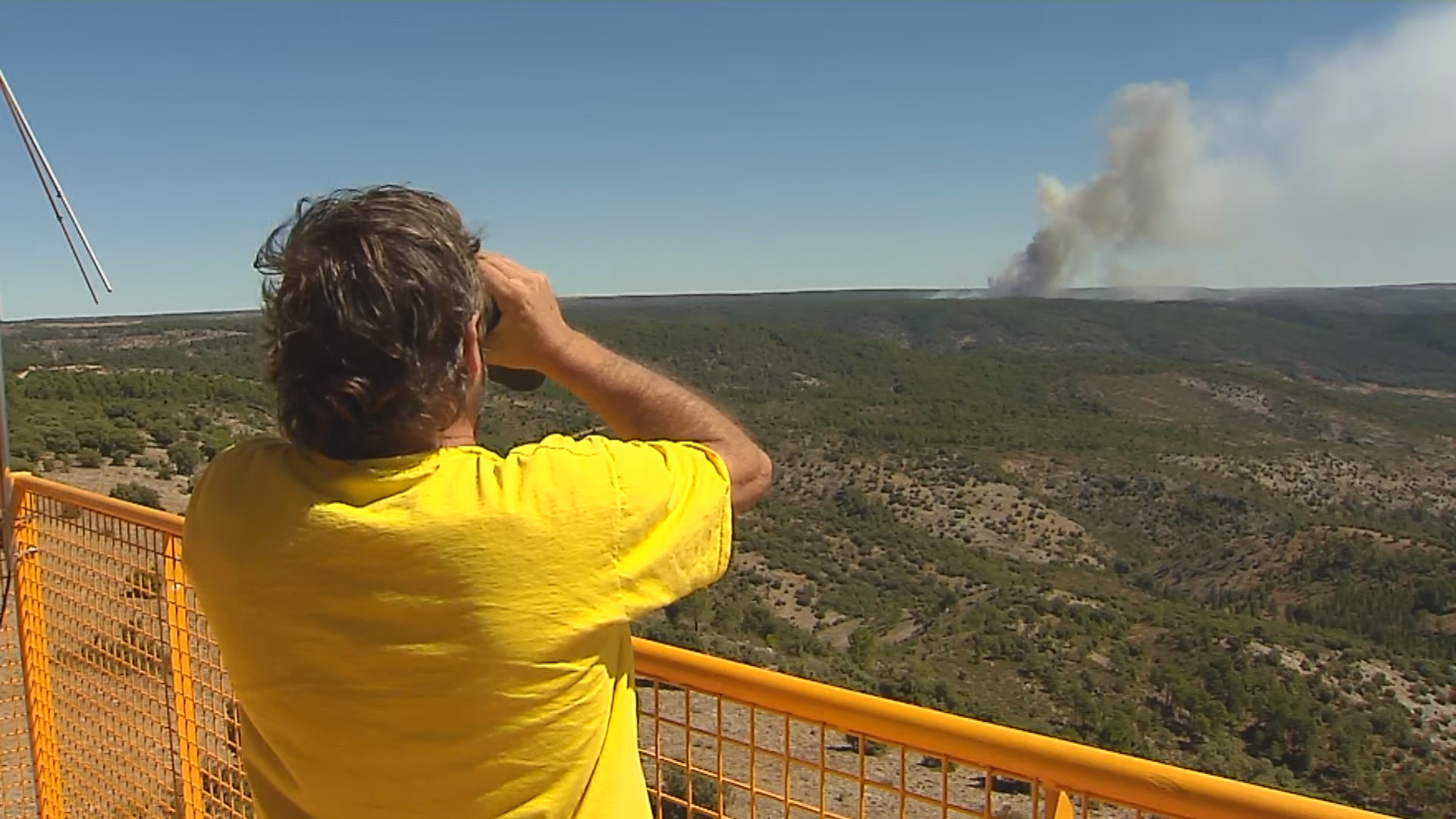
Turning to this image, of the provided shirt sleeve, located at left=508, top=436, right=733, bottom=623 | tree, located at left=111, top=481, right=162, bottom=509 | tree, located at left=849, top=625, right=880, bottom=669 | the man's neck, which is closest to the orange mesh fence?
the man's neck

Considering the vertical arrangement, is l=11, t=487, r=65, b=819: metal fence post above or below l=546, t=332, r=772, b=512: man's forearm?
below

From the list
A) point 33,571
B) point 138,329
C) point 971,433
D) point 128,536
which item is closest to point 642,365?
point 128,536

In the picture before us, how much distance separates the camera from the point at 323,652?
3.75ft

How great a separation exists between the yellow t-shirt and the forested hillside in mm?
185

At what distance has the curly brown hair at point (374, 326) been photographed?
1052 millimetres

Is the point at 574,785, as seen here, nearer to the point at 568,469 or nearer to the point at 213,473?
the point at 568,469

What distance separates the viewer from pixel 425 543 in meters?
1.07

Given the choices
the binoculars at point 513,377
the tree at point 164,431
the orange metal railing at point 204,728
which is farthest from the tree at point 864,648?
the binoculars at point 513,377

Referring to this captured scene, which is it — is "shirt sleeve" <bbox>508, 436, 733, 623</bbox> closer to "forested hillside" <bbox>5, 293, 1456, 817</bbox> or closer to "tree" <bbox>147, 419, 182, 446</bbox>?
"forested hillside" <bbox>5, 293, 1456, 817</bbox>

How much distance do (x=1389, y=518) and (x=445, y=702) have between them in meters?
68.8

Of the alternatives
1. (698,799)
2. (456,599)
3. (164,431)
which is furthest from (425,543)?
(164,431)

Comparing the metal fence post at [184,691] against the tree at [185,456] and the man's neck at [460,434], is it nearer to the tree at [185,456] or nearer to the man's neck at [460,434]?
the man's neck at [460,434]

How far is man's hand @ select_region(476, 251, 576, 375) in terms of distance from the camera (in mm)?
1210

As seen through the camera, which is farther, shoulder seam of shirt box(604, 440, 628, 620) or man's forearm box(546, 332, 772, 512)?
man's forearm box(546, 332, 772, 512)
